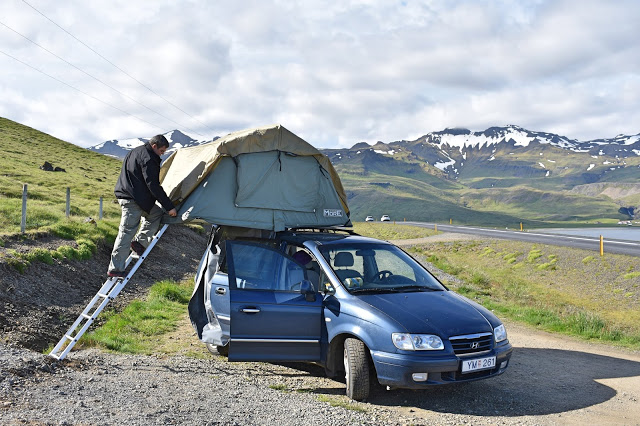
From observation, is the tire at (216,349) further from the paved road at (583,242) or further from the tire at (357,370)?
the paved road at (583,242)

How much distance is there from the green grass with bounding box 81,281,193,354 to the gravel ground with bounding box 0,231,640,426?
2.04ft

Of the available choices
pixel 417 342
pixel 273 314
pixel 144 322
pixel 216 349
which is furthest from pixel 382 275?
pixel 144 322

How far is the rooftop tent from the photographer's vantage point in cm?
818

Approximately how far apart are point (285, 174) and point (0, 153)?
175ft

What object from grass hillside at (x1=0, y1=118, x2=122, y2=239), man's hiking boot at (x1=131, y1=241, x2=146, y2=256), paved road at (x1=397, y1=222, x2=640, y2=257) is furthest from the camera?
paved road at (x1=397, y1=222, x2=640, y2=257)

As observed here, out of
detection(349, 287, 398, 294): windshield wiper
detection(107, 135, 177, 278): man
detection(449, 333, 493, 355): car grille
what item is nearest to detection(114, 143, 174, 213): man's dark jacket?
detection(107, 135, 177, 278): man

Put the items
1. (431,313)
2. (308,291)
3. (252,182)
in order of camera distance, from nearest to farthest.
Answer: (431,313), (308,291), (252,182)

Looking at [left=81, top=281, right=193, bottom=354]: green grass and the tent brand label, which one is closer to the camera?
[left=81, top=281, right=193, bottom=354]: green grass

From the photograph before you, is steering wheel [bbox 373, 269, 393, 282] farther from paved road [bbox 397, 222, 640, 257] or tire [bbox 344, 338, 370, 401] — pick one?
paved road [bbox 397, 222, 640, 257]

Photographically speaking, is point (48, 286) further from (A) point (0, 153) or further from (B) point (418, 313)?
(A) point (0, 153)

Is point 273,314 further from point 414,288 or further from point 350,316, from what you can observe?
point 414,288

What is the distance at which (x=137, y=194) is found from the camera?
297 inches

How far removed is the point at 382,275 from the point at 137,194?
140 inches

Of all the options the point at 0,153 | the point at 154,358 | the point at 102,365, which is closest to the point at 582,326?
the point at 154,358
